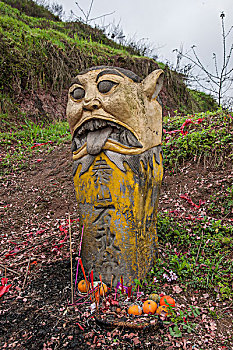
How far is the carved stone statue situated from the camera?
2342mm

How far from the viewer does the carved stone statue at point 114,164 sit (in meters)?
2.34

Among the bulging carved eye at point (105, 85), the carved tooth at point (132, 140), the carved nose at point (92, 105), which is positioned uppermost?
the bulging carved eye at point (105, 85)

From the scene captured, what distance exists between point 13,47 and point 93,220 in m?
7.52

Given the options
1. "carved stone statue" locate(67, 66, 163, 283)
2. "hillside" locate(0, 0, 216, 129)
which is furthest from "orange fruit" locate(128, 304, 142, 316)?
"hillside" locate(0, 0, 216, 129)

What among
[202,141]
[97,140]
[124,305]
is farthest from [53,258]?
[202,141]

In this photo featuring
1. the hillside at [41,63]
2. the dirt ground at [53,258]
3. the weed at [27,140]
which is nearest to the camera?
the dirt ground at [53,258]

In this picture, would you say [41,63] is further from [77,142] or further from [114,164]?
[114,164]

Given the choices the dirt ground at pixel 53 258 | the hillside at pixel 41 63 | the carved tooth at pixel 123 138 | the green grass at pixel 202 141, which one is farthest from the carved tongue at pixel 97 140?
the hillside at pixel 41 63

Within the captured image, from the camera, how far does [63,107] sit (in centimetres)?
885

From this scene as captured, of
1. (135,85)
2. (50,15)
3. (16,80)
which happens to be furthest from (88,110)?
(50,15)

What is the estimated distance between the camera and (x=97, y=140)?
241cm

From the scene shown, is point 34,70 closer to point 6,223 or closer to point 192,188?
point 6,223

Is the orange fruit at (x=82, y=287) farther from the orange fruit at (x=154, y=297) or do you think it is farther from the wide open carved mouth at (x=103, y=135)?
the wide open carved mouth at (x=103, y=135)

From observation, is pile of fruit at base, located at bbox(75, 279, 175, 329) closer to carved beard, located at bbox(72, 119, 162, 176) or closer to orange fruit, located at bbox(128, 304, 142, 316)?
orange fruit, located at bbox(128, 304, 142, 316)
